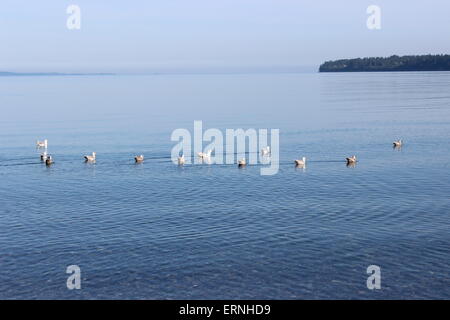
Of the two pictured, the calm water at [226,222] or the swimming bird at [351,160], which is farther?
the swimming bird at [351,160]

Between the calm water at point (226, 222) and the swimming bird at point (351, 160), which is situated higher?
the swimming bird at point (351, 160)

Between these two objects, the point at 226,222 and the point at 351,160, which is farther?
the point at 351,160

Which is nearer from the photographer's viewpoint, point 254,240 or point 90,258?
point 90,258

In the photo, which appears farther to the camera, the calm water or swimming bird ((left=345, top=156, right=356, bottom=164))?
swimming bird ((left=345, top=156, right=356, bottom=164))

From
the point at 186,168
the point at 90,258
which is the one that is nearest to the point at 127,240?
the point at 90,258

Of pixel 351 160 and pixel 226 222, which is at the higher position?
pixel 351 160

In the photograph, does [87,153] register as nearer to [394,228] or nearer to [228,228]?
[228,228]

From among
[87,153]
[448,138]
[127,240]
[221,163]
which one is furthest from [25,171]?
[448,138]

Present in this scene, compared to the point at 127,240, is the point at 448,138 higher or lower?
higher

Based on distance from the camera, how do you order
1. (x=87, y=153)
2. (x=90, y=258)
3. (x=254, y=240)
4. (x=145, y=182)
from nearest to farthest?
1. (x=90, y=258)
2. (x=254, y=240)
3. (x=145, y=182)
4. (x=87, y=153)

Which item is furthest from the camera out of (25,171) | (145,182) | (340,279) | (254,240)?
(25,171)

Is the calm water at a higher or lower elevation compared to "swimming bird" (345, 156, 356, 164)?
lower
